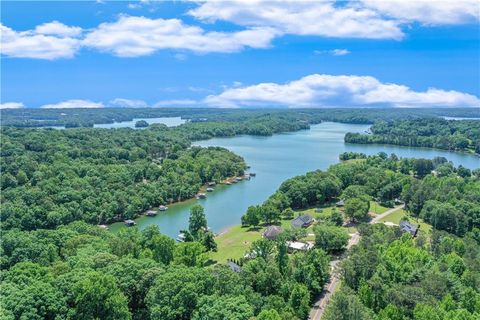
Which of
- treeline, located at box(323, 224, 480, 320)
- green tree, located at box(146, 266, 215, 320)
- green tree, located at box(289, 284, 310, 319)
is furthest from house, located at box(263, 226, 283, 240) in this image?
green tree, located at box(146, 266, 215, 320)

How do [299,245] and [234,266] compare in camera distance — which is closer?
[234,266]

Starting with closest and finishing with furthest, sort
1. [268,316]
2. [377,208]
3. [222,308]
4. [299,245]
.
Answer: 1. [268,316]
2. [222,308]
3. [299,245]
4. [377,208]

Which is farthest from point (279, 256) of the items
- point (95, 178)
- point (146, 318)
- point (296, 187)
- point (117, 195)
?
point (95, 178)

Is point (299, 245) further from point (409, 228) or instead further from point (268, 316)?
point (268, 316)

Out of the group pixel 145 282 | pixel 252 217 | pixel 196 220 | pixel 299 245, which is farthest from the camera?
pixel 252 217

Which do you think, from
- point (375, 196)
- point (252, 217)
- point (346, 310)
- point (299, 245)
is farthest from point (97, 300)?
point (375, 196)

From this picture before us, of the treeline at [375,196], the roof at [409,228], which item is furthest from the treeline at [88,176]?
the roof at [409,228]
